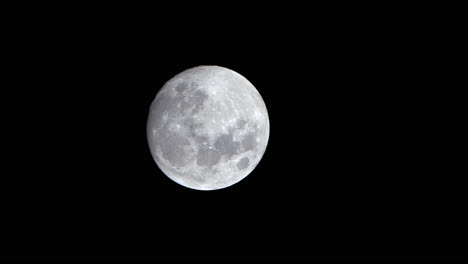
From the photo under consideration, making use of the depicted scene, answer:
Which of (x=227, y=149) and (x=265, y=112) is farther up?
(x=265, y=112)

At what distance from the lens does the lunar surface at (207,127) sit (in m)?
4.30

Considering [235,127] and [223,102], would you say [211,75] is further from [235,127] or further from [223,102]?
[235,127]

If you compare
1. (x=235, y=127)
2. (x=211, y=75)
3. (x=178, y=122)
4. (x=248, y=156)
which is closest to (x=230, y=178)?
(x=248, y=156)

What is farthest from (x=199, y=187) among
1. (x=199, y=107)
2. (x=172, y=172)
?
(x=199, y=107)

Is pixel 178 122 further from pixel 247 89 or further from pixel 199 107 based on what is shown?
pixel 247 89

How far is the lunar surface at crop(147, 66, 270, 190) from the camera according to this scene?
14.1ft

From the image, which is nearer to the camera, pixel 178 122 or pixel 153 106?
pixel 178 122

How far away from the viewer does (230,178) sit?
4766 mm

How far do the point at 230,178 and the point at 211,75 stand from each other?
1461mm

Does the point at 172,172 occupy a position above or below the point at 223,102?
below

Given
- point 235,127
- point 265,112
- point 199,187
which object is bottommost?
point 199,187

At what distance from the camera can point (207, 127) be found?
427cm

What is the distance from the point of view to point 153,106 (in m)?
4.77

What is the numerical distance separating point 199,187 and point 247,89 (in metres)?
1.57
